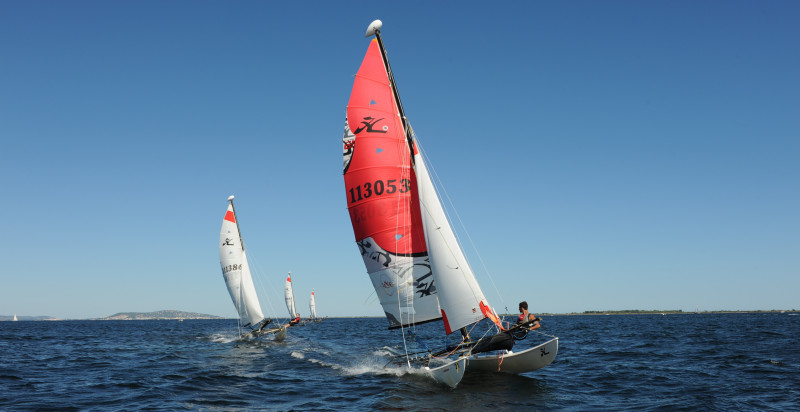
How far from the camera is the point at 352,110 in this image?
717 inches

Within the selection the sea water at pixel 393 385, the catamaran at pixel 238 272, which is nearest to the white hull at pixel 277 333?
the catamaran at pixel 238 272

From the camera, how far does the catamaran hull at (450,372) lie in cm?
1603

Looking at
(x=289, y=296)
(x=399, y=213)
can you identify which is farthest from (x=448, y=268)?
(x=289, y=296)

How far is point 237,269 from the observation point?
145 feet

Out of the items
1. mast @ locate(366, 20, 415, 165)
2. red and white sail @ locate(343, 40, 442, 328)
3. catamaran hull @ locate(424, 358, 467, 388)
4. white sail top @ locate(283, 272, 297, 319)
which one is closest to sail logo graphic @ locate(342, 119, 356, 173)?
red and white sail @ locate(343, 40, 442, 328)

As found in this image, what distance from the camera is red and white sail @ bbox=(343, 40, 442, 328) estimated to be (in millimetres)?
17828

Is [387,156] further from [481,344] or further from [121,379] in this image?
[121,379]

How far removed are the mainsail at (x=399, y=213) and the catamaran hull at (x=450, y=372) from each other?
1.50 m

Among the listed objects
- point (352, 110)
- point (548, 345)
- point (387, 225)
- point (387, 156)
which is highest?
point (352, 110)

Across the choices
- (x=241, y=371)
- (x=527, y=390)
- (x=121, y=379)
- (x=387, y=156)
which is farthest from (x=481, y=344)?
(x=121, y=379)

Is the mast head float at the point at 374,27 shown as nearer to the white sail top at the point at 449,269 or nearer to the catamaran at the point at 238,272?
the white sail top at the point at 449,269

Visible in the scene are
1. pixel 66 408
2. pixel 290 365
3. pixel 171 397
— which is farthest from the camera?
pixel 290 365

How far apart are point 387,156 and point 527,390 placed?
9.30m

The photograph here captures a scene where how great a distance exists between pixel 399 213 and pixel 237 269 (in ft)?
99.1
